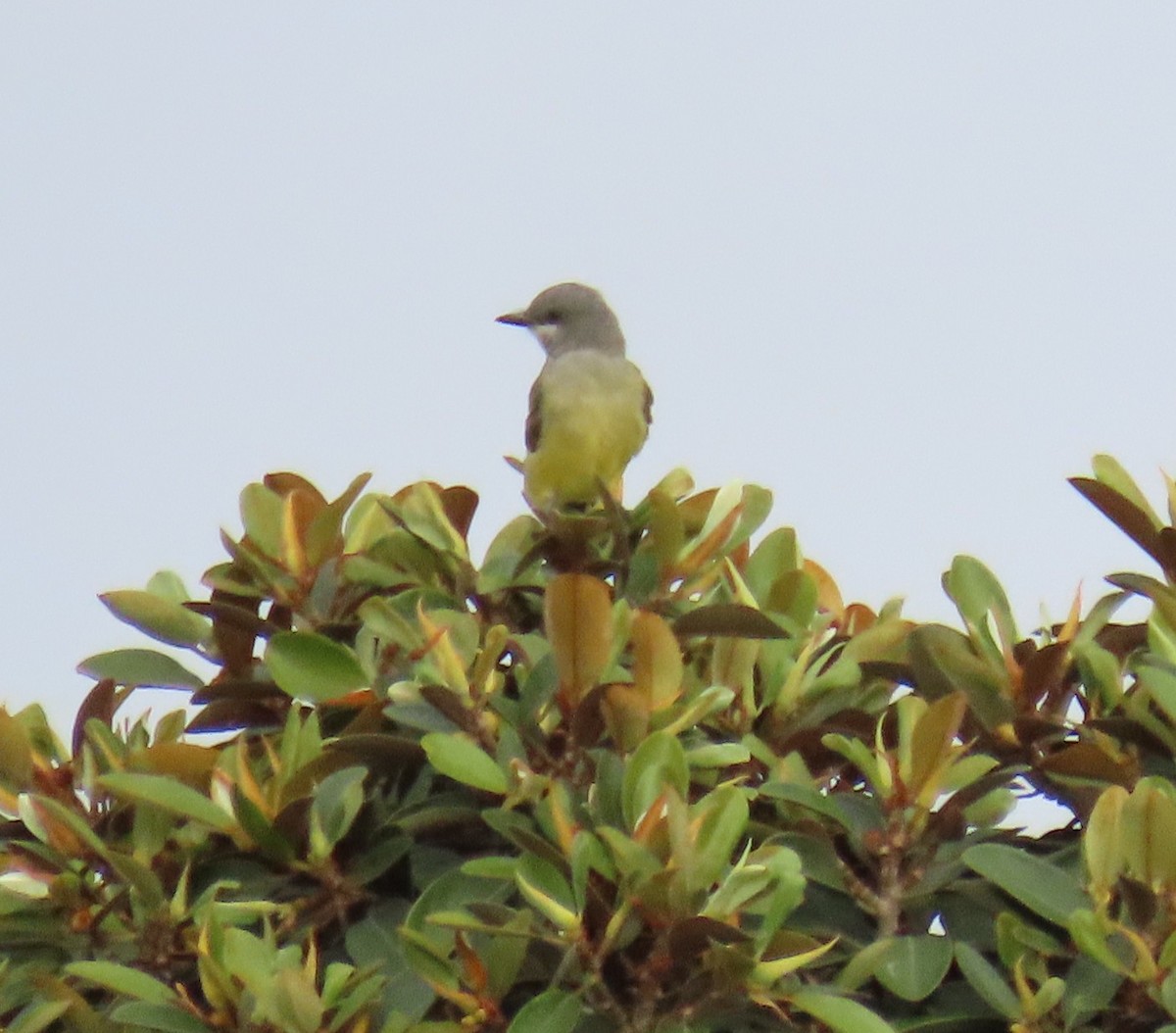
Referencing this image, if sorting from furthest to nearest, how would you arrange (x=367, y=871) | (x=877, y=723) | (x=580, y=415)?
1. (x=580, y=415)
2. (x=877, y=723)
3. (x=367, y=871)

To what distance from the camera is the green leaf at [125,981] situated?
2.99 m

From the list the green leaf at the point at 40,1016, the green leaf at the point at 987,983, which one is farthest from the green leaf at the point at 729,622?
the green leaf at the point at 40,1016

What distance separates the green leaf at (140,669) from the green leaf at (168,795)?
54cm

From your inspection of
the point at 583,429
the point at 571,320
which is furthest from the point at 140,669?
the point at 571,320

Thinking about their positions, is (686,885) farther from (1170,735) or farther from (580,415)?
(580,415)

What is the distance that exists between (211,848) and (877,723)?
1.24 metres

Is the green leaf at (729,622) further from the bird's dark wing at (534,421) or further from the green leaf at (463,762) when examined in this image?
the bird's dark wing at (534,421)

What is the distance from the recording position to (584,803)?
306 cm

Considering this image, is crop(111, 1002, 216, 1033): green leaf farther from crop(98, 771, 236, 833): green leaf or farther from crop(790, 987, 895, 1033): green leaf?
crop(790, 987, 895, 1033): green leaf

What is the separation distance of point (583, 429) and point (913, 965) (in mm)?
4405

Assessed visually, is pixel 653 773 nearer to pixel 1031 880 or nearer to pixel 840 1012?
pixel 840 1012

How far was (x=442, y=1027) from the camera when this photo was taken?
9.49 ft

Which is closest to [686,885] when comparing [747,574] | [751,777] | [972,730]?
[751,777]

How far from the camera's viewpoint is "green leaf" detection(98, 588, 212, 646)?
3.64 metres
